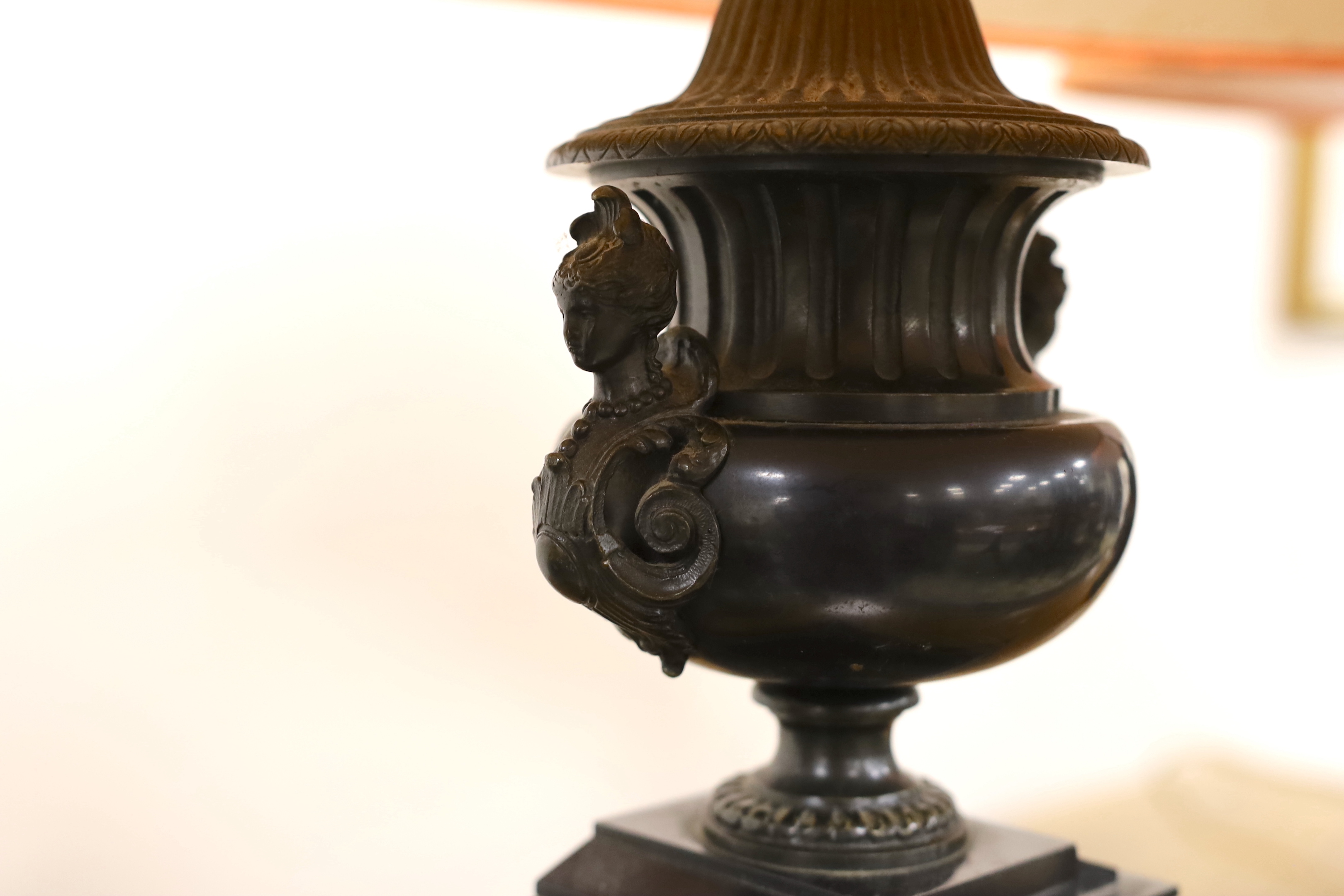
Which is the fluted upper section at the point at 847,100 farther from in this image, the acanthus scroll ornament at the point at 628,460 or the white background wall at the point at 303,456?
the white background wall at the point at 303,456

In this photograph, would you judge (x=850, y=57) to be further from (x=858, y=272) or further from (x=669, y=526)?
(x=669, y=526)

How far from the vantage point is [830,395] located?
2.76 feet

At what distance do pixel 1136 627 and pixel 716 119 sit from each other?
1284 mm

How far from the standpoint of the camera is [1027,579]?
2.74 ft

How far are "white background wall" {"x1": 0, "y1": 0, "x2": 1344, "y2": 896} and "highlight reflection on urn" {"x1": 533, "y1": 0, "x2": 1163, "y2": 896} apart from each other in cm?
43

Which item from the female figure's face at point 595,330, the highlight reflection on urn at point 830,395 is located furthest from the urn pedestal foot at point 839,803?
the female figure's face at point 595,330

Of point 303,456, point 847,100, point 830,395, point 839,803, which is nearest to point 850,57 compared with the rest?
point 847,100

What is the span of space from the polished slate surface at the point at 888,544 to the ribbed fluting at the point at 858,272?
48mm

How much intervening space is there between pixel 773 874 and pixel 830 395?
0.94 ft

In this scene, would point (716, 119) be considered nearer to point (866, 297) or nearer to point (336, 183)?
point (866, 297)

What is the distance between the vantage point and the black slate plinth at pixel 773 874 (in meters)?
0.89

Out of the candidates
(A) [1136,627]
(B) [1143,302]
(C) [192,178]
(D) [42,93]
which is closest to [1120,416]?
(B) [1143,302]

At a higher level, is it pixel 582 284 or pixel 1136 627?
pixel 582 284

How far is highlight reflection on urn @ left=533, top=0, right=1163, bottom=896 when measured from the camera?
803 mm
